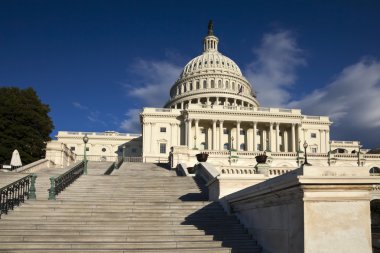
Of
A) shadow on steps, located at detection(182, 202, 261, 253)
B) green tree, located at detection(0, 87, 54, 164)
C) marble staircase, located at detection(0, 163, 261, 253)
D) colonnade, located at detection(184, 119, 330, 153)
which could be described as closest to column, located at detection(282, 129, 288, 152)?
colonnade, located at detection(184, 119, 330, 153)

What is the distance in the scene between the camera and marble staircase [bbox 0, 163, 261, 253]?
35.1ft

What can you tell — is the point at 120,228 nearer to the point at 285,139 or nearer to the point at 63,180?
the point at 63,180

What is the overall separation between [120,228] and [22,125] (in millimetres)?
38305

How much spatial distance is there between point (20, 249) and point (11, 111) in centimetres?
3937

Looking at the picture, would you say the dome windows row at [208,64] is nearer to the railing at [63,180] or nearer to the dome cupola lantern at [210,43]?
the dome cupola lantern at [210,43]

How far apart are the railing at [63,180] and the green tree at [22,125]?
23190 millimetres

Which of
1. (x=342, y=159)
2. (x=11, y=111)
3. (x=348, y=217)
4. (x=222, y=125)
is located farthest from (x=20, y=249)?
(x=222, y=125)

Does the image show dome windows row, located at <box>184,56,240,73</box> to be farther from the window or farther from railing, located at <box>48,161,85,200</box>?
railing, located at <box>48,161,85,200</box>

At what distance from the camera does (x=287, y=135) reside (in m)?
81.8

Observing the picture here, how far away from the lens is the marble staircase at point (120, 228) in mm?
10703

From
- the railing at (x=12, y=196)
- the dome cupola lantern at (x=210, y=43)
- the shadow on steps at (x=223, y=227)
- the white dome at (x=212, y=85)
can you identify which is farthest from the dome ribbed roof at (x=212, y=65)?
the shadow on steps at (x=223, y=227)

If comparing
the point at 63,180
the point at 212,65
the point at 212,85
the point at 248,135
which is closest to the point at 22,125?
the point at 63,180

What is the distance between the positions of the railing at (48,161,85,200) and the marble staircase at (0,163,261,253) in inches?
59.5

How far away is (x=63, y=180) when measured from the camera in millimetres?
19219
